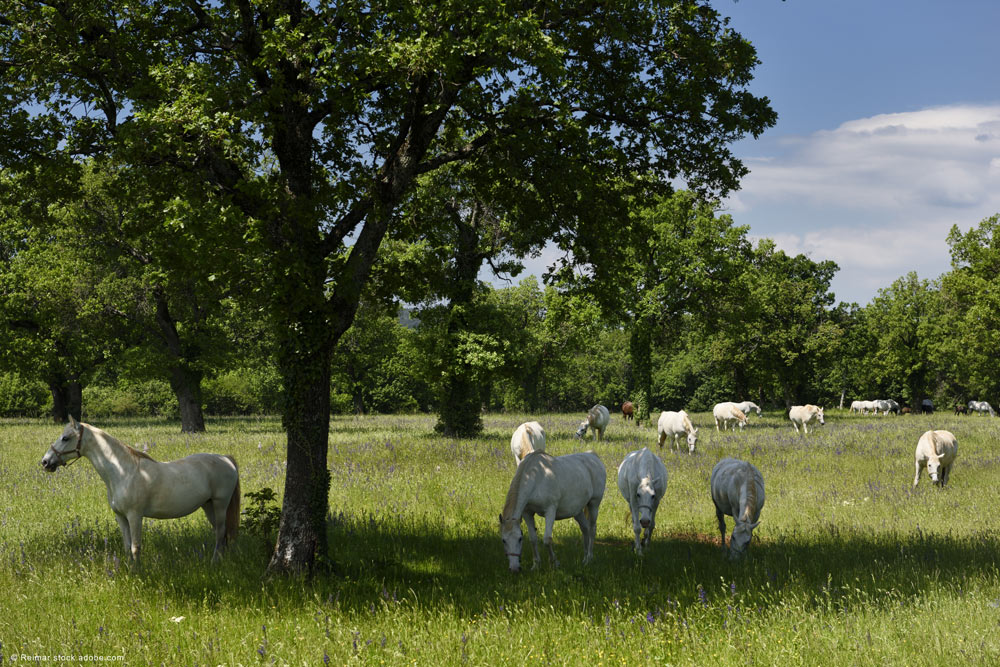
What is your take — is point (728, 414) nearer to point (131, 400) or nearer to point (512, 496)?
point (512, 496)

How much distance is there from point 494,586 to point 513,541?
2.63ft

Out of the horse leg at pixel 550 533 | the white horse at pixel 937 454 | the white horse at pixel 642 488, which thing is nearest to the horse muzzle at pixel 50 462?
the horse leg at pixel 550 533

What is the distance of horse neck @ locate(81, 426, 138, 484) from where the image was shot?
29.9ft

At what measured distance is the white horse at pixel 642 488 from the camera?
10.7m

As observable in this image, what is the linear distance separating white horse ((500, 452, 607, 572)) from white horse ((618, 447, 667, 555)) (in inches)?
28.8

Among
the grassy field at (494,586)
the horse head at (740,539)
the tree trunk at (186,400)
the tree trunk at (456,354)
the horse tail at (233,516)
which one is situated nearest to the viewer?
the grassy field at (494,586)

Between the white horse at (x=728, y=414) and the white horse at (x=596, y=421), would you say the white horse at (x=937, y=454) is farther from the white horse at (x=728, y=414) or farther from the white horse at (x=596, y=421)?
the white horse at (x=728, y=414)

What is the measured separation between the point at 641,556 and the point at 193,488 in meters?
6.86

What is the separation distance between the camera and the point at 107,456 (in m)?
9.16

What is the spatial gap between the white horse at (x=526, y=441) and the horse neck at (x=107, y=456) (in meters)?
10.3

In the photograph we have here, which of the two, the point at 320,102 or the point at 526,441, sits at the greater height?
the point at 320,102

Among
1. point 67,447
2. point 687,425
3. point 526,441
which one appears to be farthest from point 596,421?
point 67,447

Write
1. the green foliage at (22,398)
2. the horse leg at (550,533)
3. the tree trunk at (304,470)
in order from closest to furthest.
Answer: the tree trunk at (304,470)
the horse leg at (550,533)
the green foliage at (22,398)

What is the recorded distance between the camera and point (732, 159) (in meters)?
9.89
